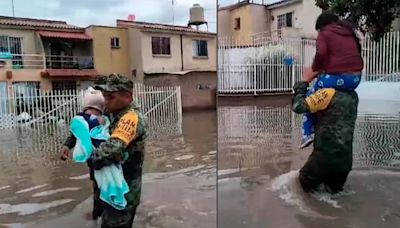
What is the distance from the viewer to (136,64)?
206cm

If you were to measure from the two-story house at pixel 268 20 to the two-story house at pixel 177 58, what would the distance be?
9cm

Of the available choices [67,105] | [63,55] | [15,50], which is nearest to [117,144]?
[63,55]

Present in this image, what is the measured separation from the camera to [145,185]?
9.03 ft

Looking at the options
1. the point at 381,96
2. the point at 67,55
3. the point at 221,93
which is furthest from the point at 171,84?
the point at 381,96

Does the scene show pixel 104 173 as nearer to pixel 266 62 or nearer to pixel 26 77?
pixel 266 62

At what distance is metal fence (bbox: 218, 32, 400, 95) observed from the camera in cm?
136

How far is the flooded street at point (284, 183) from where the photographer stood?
1.75 meters

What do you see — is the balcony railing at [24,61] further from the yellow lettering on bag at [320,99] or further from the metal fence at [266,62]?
the yellow lettering on bag at [320,99]

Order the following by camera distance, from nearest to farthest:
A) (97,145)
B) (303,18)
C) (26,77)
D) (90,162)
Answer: (97,145)
(90,162)
(303,18)
(26,77)

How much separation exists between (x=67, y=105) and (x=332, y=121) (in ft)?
5.48

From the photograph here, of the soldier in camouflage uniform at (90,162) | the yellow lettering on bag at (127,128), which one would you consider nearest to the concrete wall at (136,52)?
the soldier in camouflage uniform at (90,162)

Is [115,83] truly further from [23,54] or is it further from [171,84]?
[23,54]

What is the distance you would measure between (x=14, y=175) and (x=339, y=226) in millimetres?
2604

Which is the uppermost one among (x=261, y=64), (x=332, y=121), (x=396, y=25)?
(x=396, y=25)
